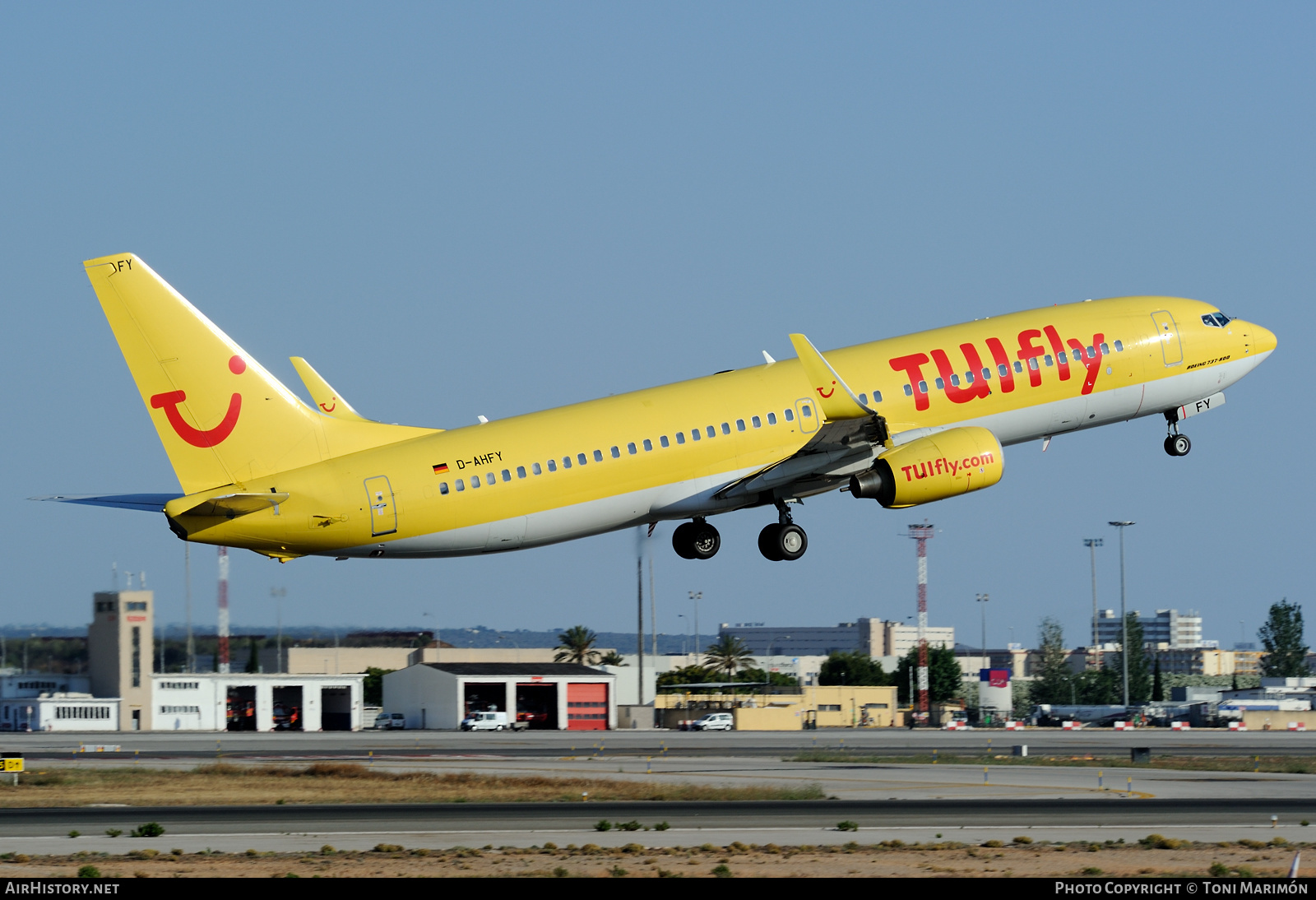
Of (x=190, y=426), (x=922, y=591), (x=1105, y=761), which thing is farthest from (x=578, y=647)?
(x=190, y=426)

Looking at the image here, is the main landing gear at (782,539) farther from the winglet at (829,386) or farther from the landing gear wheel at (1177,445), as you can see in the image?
the landing gear wheel at (1177,445)

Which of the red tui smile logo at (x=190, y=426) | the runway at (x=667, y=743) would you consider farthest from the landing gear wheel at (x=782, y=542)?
the runway at (x=667, y=743)

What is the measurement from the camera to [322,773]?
61.4 metres

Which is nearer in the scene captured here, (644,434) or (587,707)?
(644,434)

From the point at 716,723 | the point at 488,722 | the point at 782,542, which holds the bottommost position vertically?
the point at 488,722

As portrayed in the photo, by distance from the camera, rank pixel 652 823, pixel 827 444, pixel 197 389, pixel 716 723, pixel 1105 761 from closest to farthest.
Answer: pixel 197 389 < pixel 652 823 < pixel 827 444 < pixel 1105 761 < pixel 716 723

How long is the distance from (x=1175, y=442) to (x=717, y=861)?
31795 mm

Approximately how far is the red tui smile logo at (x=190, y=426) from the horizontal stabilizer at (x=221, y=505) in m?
1.59

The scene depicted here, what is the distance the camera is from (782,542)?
166ft

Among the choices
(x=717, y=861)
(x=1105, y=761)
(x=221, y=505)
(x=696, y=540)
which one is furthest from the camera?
(x=1105, y=761)

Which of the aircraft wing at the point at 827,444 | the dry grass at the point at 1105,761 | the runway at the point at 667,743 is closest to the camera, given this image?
the aircraft wing at the point at 827,444

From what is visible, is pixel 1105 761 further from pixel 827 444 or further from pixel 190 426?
pixel 190 426

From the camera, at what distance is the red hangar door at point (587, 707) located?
12850 cm

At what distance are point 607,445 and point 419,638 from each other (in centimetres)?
15584
